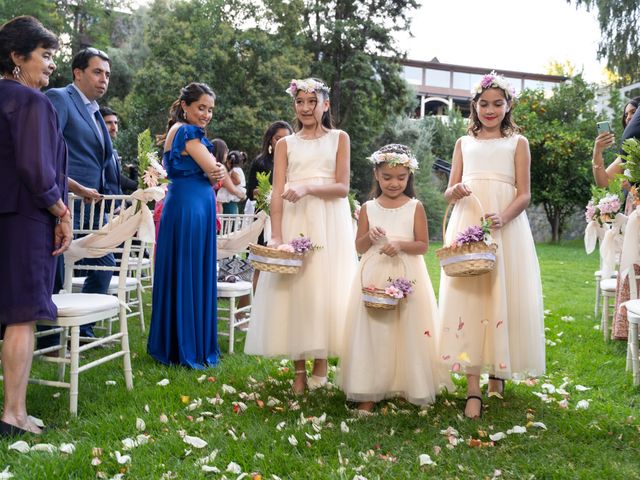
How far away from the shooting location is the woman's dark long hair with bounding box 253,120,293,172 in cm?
668

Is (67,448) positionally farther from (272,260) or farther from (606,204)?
(606,204)

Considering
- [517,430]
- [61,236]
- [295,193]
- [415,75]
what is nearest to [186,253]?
[295,193]

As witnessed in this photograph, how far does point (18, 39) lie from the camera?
136 inches

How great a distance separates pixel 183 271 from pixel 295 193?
1.45m

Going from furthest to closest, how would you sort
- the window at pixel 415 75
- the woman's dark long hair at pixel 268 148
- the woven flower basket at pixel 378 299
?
the window at pixel 415 75, the woman's dark long hair at pixel 268 148, the woven flower basket at pixel 378 299

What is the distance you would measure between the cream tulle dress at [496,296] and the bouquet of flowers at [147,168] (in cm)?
213

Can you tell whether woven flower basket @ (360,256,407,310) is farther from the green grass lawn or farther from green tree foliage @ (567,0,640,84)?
green tree foliage @ (567,0,640,84)

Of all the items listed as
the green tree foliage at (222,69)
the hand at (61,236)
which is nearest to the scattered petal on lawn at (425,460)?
the hand at (61,236)

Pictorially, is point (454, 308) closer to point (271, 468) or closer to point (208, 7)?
point (271, 468)

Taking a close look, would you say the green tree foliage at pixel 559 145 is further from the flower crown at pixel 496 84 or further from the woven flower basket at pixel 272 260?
the woven flower basket at pixel 272 260

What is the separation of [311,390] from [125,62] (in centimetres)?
2407

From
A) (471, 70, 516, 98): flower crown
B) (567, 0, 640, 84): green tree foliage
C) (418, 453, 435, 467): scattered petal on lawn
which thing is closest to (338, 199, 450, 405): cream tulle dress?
(418, 453, 435, 467): scattered petal on lawn

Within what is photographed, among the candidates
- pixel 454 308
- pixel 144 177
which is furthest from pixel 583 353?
pixel 144 177

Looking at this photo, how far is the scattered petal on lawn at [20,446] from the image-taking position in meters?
3.17
